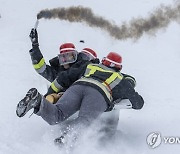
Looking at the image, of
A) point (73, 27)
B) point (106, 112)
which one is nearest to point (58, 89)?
point (106, 112)

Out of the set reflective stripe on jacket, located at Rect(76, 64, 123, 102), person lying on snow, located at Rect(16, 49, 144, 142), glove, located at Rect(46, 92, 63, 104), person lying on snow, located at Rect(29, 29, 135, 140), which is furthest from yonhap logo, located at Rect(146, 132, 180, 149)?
glove, located at Rect(46, 92, 63, 104)

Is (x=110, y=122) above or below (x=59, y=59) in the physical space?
below

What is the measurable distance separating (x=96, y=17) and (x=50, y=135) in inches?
421

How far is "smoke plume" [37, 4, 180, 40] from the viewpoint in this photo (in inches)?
557

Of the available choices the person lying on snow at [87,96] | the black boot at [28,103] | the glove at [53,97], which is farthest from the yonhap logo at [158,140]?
the black boot at [28,103]

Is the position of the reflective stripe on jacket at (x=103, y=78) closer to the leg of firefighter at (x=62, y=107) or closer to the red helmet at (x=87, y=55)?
the leg of firefighter at (x=62, y=107)

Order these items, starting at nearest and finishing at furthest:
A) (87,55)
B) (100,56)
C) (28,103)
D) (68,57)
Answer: (28,103) < (68,57) < (87,55) < (100,56)

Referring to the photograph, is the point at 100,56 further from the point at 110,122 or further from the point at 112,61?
the point at 110,122

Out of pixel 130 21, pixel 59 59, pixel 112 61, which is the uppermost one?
pixel 112 61

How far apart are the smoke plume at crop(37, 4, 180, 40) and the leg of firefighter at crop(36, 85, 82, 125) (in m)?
8.54

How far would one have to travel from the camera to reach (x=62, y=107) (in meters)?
5.30

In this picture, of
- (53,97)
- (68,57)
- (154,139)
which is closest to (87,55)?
(68,57)

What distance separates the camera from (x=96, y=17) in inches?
614

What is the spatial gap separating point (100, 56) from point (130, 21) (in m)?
3.21
